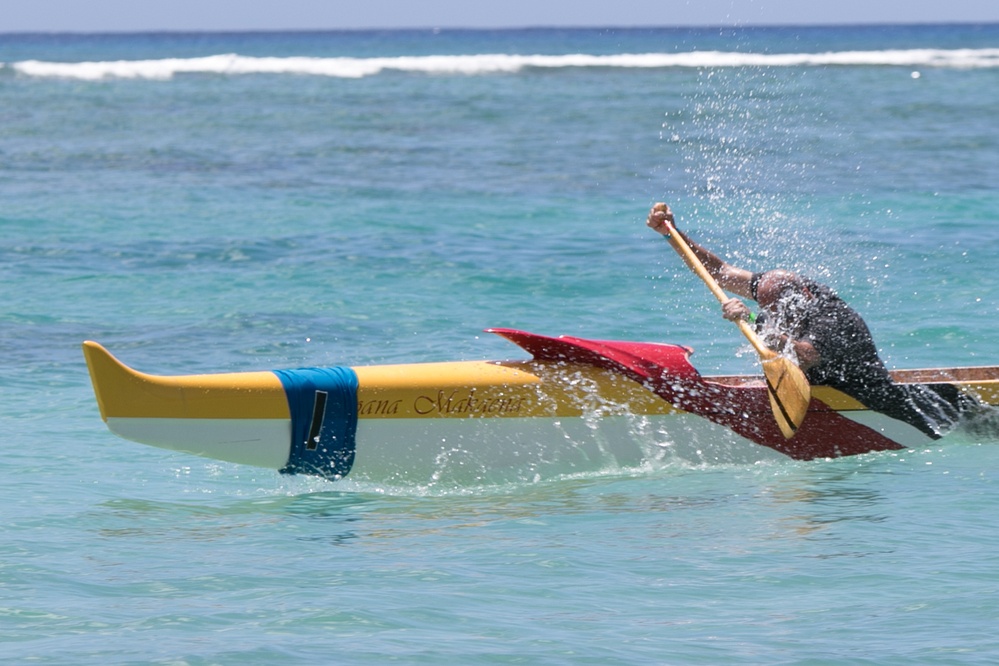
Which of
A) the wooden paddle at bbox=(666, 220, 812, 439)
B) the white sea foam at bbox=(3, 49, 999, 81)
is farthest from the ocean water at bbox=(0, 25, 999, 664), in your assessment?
the white sea foam at bbox=(3, 49, 999, 81)

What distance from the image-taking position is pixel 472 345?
10.5 meters

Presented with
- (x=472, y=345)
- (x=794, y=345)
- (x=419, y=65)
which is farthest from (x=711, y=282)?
(x=419, y=65)

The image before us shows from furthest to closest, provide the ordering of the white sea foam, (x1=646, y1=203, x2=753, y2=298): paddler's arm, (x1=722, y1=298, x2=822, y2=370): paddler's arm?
the white sea foam
(x1=646, y1=203, x2=753, y2=298): paddler's arm
(x1=722, y1=298, x2=822, y2=370): paddler's arm

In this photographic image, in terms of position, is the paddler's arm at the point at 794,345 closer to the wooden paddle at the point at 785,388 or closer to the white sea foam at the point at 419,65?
the wooden paddle at the point at 785,388

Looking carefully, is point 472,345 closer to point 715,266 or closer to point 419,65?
point 715,266

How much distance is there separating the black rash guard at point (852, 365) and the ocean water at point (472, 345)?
0.74 ft

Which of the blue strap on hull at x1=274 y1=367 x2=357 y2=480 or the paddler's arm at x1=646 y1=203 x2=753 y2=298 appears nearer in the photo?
the blue strap on hull at x1=274 y1=367 x2=357 y2=480

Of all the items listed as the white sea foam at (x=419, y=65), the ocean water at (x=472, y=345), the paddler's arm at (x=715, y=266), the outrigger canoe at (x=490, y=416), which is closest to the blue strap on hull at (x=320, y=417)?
the outrigger canoe at (x=490, y=416)

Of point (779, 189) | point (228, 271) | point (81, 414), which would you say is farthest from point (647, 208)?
point (81, 414)

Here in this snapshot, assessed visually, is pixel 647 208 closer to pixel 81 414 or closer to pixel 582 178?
pixel 582 178

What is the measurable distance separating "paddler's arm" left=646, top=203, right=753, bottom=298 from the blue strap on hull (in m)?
2.19

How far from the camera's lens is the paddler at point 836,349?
23.8 ft

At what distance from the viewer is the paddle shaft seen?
711 centimetres

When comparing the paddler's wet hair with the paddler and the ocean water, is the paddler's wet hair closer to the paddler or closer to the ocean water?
the paddler
